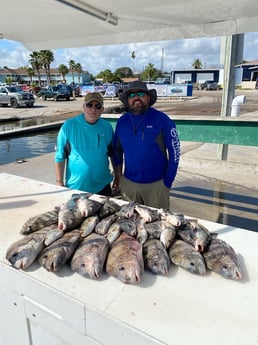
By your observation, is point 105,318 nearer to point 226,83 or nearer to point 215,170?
point 215,170

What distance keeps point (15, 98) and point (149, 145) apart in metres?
26.5

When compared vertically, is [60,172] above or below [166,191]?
above

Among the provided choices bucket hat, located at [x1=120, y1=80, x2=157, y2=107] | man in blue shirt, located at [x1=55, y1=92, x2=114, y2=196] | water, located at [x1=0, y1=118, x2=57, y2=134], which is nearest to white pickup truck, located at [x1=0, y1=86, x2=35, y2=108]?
water, located at [x1=0, y1=118, x2=57, y2=134]

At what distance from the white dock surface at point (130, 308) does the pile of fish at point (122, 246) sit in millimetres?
53

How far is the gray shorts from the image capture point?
2.98m

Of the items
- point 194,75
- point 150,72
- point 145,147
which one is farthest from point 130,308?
point 150,72

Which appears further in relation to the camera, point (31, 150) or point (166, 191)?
point (31, 150)

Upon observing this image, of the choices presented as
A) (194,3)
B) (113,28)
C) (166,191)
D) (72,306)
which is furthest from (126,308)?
(113,28)

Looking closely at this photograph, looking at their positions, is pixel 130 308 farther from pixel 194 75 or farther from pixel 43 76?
pixel 43 76

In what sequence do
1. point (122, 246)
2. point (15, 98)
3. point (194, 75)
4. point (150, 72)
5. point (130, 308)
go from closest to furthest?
point (130, 308), point (122, 246), point (15, 98), point (194, 75), point (150, 72)

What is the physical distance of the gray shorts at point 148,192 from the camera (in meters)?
2.98

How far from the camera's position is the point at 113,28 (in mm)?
3361

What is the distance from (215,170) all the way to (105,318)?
566cm

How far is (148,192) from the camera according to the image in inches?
118
